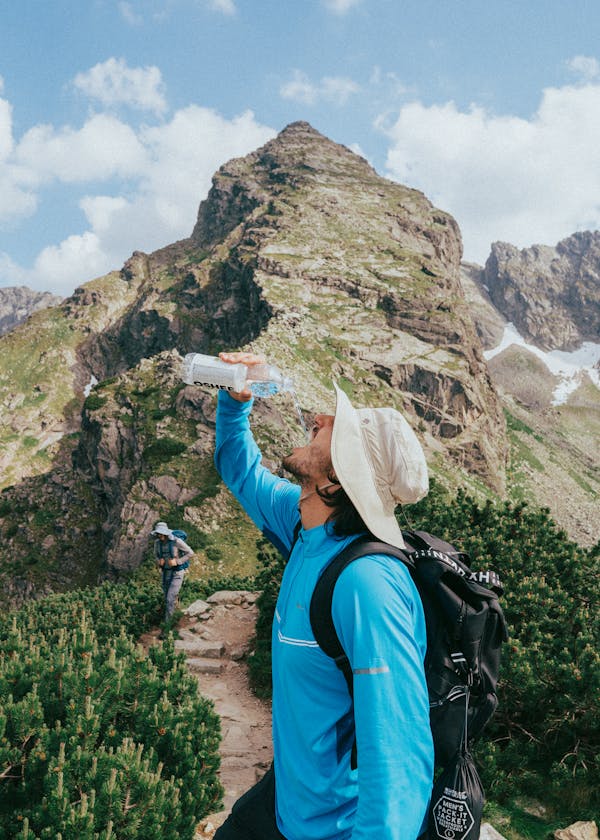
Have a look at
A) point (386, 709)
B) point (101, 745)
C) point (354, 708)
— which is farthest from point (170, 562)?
point (386, 709)

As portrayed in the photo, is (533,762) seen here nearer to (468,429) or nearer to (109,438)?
(109,438)

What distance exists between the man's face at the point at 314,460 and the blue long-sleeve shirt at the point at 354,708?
30 cm

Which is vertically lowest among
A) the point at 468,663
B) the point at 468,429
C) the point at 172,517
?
the point at 172,517

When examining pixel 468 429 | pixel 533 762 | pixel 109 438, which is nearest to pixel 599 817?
pixel 533 762

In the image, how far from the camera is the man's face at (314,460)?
285cm

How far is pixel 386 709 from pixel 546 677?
650 cm

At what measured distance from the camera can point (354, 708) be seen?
2.07m

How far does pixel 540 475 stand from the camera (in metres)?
72.8

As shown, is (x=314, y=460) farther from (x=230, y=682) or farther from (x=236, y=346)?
(x=236, y=346)

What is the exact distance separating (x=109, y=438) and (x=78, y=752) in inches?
1801

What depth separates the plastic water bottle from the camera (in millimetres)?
3846

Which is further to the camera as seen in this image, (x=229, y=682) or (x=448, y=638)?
(x=229, y=682)

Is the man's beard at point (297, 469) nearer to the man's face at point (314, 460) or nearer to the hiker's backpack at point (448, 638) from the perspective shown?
the man's face at point (314, 460)

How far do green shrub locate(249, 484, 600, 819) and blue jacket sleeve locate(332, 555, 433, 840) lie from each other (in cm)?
589
